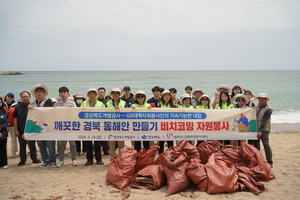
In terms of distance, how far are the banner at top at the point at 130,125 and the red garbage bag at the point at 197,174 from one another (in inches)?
50.4

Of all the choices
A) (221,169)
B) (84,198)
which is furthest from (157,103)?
(84,198)

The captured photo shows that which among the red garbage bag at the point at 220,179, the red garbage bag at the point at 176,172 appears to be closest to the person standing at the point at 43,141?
the red garbage bag at the point at 176,172

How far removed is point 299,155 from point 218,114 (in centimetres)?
279

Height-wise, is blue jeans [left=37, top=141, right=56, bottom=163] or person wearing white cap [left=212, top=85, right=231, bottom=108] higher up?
person wearing white cap [left=212, top=85, right=231, bottom=108]

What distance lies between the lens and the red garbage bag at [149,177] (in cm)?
382

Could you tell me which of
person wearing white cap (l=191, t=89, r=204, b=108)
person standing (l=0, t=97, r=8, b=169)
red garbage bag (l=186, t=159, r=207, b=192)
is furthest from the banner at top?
person wearing white cap (l=191, t=89, r=204, b=108)

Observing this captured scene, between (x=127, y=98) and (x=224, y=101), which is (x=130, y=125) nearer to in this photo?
(x=127, y=98)

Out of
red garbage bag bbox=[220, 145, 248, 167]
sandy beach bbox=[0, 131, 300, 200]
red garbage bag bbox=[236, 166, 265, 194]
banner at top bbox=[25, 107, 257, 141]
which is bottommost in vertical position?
sandy beach bbox=[0, 131, 300, 200]

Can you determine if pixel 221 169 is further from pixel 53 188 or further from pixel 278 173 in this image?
pixel 53 188

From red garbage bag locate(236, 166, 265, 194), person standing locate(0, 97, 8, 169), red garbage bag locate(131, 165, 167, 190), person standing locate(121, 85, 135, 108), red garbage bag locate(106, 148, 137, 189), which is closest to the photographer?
red garbage bag locate(236, 166, 265, 194)

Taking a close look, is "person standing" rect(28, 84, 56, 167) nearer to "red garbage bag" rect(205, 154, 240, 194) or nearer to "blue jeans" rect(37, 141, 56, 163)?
"blue jeans" rect(37, 141, 56, 163)

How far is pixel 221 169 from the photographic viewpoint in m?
3.65

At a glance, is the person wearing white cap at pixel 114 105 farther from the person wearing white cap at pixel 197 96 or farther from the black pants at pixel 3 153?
the person wearing white cap at pixel 197 96

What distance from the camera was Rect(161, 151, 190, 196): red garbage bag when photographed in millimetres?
3627
